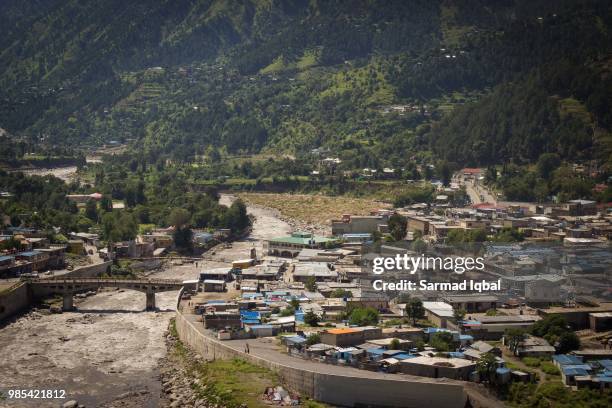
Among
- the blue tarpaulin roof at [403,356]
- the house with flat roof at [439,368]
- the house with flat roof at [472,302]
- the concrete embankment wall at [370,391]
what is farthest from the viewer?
the house with flat roof at [472,302]

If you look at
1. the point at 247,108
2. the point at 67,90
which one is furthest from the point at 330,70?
the point at 67,90

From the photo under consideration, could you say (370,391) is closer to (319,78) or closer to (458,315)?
(458,315)

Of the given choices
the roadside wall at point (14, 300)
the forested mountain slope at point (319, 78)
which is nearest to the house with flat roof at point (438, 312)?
the roadside wall at point (14, 300)

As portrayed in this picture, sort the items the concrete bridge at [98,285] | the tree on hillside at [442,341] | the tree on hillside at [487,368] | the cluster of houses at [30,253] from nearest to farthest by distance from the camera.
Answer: the tree on hillside at [487,368] < the tree on hillside at [442,341] < the concrete bridge at [98,285] < the cluster of houses at [30,253]

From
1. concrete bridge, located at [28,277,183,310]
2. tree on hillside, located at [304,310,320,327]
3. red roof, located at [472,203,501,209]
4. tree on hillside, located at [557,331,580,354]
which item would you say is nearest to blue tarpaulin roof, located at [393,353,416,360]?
tree on hillside, located at [557,331,580,354]

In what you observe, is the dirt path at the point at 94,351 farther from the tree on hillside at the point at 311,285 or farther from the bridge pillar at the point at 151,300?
the tree on hillside at the point at 311,285

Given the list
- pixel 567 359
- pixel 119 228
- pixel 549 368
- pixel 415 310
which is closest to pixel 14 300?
pixel 119 228

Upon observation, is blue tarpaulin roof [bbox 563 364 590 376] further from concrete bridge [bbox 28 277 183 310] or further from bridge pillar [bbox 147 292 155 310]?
bridge pillar [bbox 147 292 155 310]
